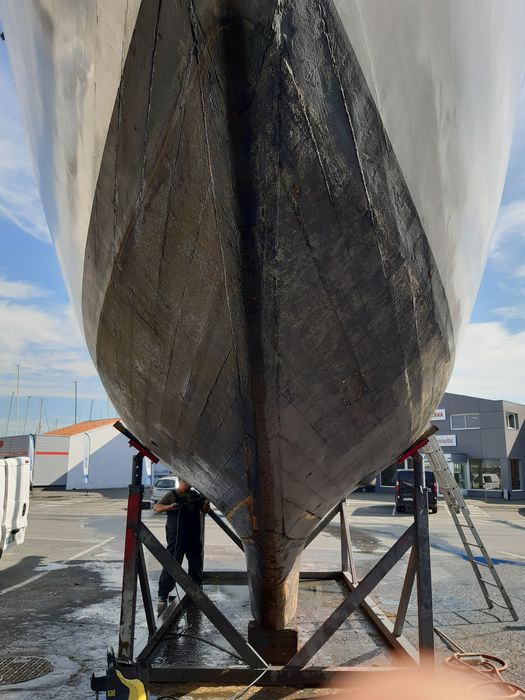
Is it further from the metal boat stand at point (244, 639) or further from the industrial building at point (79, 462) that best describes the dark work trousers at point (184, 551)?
the industrial building at point (79, 462)

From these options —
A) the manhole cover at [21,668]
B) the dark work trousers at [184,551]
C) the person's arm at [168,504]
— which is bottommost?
the manhole cover at [21,668]

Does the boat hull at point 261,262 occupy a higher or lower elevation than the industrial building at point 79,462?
higher

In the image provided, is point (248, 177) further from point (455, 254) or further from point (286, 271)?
point (455, 254)

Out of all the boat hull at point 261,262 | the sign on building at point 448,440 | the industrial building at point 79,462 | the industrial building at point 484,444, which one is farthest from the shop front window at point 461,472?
the boat hull at point 261,262

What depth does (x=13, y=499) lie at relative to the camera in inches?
329

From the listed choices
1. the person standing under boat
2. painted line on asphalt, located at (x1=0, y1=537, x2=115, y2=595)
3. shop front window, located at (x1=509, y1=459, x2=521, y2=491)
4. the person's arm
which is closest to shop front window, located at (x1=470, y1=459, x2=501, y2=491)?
shop front window, located at (x1=509, y1=459, x2=521, y2=491)

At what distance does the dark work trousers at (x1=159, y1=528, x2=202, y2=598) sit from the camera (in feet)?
19.8

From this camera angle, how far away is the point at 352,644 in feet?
15.9

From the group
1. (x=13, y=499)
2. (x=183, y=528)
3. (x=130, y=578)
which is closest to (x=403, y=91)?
(x=130, y=578)

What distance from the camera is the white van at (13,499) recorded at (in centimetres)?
793

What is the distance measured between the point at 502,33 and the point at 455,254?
2.95 feet

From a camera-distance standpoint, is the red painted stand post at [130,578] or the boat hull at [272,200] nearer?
the boat hull at [272,200]

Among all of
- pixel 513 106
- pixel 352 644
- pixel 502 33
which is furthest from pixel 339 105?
pixel 352 644

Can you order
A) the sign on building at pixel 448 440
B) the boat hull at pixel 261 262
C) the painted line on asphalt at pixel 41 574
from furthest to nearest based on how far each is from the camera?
the sign on building at pixel 448 440
the painted line on asphalt at pixel 41 574
the boat hull at pixel 261 262
